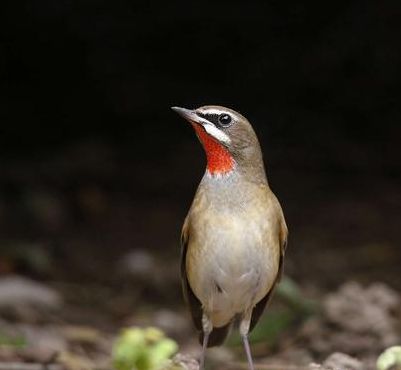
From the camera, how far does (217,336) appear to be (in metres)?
6.61

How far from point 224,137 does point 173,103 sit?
23.4 ft

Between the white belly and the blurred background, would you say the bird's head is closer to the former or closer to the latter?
the white belly

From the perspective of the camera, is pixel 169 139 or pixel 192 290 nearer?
pixel 192 290

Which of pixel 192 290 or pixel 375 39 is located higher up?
pixel 375 39

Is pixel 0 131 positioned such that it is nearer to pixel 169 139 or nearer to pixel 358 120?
pixel 169 139

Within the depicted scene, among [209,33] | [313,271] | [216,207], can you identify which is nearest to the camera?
[216,207]

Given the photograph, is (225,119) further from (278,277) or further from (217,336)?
(217,336)

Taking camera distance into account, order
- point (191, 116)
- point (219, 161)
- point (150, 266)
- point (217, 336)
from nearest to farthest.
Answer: point (191, 116) → point (219, 161) → point (217, 336) → point (150, 266)

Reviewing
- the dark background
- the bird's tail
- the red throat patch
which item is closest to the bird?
the red throat patch

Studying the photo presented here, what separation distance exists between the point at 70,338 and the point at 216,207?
2.85m

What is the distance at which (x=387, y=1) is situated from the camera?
11797 mm

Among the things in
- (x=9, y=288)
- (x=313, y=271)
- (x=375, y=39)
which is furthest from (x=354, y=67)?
(x=9, y=288)

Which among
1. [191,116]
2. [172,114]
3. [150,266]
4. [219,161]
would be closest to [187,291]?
[219,161]

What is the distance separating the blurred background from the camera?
458 inches
